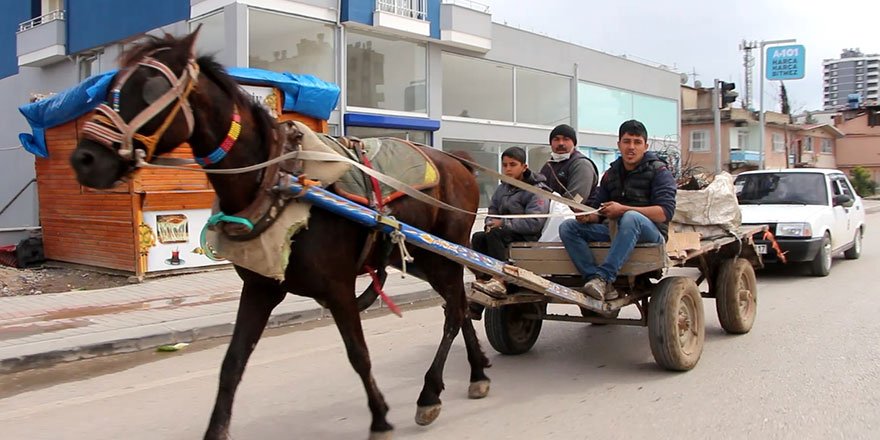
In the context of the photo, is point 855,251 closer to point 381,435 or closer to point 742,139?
point 381,435

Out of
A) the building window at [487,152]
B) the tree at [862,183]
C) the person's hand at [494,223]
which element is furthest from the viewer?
the tree at [862,183]

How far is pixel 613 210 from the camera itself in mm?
5227

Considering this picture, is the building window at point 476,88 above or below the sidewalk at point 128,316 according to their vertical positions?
above

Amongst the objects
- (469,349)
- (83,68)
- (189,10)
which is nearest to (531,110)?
(189,10)

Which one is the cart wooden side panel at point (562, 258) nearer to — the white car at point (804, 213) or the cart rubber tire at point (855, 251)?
the white car at point (804, 213)

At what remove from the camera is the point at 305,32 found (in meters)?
15.3

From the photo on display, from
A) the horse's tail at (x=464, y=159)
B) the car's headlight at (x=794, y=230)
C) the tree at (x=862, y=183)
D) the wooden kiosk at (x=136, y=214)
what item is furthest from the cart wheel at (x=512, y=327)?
the tree at (x=862, y=183)

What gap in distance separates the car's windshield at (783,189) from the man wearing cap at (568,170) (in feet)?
20.6

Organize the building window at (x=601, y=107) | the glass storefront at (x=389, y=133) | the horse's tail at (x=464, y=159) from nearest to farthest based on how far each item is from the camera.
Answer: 1. the horse's tail at (x=464, y=159)
2. the glass storefront at (x=389, y=133)
3. the building window at (x=601, y=107)

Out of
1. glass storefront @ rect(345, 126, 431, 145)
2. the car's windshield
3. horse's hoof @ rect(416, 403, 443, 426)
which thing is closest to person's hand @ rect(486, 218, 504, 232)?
horse's hoof @ rect(416, 403, 443, 426)

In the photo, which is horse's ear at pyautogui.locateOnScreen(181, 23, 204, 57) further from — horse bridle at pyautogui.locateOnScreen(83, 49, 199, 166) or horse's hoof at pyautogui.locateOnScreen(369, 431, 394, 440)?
horse's hoof at pyautogui.locateOnScreen(369, 431, 394, 440)

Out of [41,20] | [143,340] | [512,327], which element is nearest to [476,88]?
[41,20]

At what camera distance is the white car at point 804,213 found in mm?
10391

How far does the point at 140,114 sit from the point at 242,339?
4.19 feet
